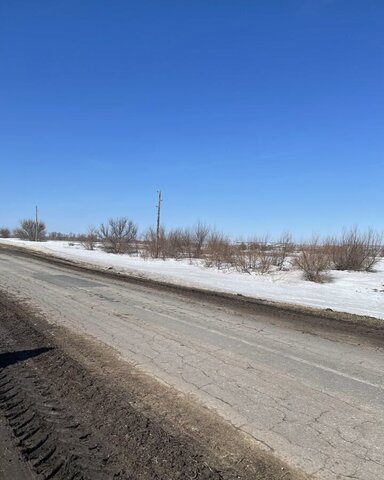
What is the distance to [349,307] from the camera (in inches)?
495

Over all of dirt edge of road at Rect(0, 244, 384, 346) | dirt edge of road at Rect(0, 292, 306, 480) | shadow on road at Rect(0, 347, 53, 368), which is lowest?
dirt edge of road at Rect(0, 292, 306, 480)

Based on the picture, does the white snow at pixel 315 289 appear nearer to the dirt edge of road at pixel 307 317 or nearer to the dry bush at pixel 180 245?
the dirt edge of road at pixel 307 317

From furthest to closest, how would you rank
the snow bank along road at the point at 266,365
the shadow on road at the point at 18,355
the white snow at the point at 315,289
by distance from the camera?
the white snow at the point at 315,289
the shadow on road at the point at 18,355
the snow bank along road at the point at 266,365

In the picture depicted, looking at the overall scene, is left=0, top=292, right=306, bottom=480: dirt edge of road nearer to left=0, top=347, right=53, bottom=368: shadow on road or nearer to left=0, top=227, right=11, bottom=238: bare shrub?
left=0, top=347, right=53, bottom=368: shadow on road

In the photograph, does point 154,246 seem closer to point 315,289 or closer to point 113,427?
point 315,289

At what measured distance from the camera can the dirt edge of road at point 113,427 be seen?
3.39 meters

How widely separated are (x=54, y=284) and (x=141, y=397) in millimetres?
10185

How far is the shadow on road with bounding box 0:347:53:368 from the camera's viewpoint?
6059 millimetres

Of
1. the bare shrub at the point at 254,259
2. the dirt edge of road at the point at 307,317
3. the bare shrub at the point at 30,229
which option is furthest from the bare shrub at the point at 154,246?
the bare shrub at the point at 30,229

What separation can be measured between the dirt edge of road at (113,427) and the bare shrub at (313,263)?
607 inches

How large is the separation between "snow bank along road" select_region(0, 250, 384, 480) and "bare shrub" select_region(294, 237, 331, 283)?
9.47 metres

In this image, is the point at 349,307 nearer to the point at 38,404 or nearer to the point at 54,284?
the point at 54,284

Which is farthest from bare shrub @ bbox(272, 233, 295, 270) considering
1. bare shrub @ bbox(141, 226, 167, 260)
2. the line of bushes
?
bare shrub @ bbox(141, 226, 167, 260)

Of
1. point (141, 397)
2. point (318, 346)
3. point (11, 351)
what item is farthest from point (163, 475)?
point (318, 346)
